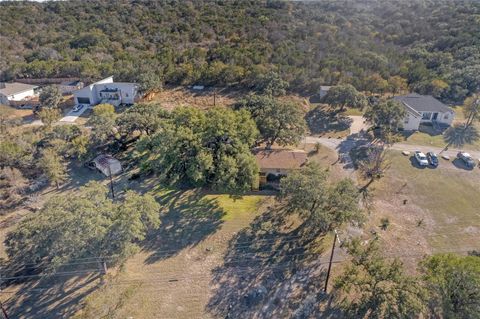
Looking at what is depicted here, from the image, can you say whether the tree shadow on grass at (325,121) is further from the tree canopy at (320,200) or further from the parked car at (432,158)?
the tree canopy at (320,200)

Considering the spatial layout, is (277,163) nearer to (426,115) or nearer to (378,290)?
(378,290)

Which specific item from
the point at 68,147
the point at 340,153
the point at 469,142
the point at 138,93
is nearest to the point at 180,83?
the point at 138,93

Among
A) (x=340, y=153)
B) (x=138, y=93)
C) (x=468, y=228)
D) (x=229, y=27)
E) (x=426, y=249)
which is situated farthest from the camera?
(x=229, y=27)

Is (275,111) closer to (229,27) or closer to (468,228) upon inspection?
(468,228)

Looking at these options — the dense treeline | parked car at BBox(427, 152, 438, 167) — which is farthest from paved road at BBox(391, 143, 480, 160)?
the dense treeline

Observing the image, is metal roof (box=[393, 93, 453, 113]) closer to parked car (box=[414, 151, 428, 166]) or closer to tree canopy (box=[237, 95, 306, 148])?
parked car (box=[414, 151, 428, 166])

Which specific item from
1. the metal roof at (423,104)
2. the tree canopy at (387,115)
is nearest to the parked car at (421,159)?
the tree canopy at (387,115)

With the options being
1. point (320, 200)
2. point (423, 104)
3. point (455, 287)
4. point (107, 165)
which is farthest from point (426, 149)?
point (107, 165)
